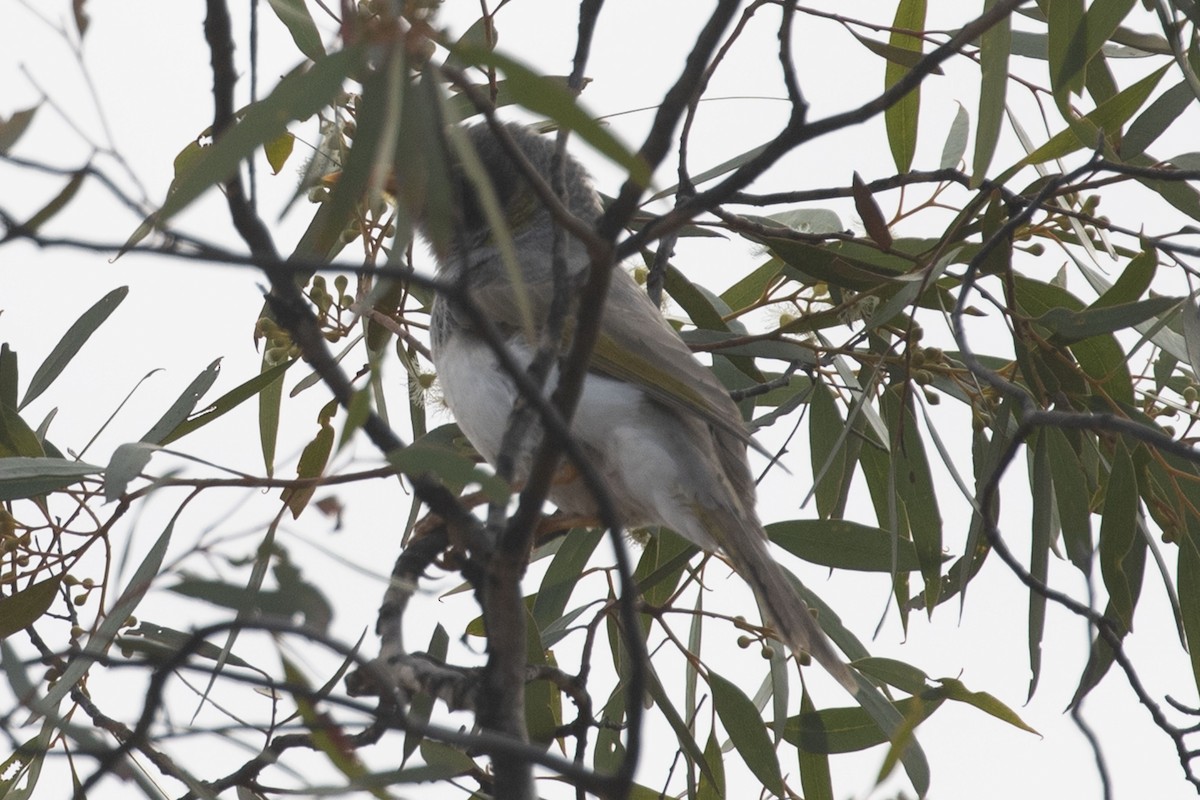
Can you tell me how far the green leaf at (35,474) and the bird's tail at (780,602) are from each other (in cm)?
114

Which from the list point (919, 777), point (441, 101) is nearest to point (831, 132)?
point (441, 101)

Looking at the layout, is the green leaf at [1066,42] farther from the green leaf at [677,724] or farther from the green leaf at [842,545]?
the green leaf at [677,724]

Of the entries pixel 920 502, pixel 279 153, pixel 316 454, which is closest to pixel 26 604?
pixel 316 454

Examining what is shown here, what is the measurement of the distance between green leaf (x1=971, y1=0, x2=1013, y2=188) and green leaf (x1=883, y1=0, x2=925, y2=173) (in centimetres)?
62

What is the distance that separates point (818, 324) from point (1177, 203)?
0.72m

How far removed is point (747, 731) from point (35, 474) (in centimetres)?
141

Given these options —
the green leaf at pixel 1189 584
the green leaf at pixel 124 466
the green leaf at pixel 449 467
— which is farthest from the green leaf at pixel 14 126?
the green leaf at pixel 1189 584

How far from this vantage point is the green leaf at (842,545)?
265cm

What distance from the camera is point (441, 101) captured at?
105cm

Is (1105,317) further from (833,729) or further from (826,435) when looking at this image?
(833,729)

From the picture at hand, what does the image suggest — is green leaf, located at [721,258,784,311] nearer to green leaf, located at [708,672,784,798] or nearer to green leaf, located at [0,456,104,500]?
green leaf, located at [708,672,784,798]

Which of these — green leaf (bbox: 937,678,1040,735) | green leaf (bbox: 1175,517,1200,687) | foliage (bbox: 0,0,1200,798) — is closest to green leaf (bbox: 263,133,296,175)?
foliage (bbox: 0,0,1200,798)

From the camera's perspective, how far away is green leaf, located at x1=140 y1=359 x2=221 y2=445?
2.46 m

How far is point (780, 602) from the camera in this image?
2.35 metres
